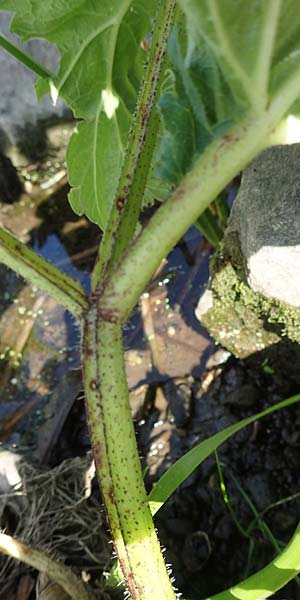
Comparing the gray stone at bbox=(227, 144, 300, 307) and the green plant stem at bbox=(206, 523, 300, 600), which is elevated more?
the gray stone at bbox=(227, 144, 300, 307)

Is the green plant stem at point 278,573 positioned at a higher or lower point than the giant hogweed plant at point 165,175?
lower

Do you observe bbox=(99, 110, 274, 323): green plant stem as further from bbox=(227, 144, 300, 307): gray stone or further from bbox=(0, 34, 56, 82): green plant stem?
bbox=(0, 34, 56, 82): green plant stem

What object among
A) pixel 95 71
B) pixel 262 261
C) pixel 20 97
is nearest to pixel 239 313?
pixel 262 261

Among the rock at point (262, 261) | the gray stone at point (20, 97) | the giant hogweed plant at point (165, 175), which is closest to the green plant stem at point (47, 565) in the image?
the giant hogweed plant at point (165, 175)

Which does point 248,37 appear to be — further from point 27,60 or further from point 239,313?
point 239,313

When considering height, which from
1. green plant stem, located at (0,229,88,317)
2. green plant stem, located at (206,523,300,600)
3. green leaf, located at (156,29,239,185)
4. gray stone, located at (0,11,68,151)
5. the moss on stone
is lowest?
green plant stem, located at (206,523,300,600)

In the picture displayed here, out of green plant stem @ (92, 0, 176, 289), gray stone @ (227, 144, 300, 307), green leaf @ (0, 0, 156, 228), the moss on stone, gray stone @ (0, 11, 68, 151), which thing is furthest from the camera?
gray stone @ (0, 11, 68, 151)

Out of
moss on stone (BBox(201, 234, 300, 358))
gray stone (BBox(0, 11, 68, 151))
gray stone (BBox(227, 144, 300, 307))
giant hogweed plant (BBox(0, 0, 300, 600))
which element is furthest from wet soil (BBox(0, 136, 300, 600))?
giant hogweed plant (BBox(0, 0, 300, 600))

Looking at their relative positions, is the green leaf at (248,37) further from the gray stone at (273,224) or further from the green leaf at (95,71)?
the gray stone at (273,224)
